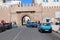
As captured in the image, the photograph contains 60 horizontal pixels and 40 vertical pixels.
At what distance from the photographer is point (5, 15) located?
69.9 meters

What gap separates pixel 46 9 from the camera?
227 feet

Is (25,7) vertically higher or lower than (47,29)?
higher

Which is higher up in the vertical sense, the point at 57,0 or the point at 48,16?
the point at 57,0

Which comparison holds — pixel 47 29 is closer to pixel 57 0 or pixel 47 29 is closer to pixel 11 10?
pixel 11 10

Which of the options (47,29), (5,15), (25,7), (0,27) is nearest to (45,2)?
(25,7)

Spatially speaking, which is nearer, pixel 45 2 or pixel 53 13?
pixel 53 13

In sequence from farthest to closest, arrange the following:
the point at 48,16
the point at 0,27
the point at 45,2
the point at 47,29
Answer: the point at 45,2
the point at 48,16
the point at 0,27
the point at 47,29

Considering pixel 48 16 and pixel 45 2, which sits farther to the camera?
pixel 45 2

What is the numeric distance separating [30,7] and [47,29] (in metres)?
40.4

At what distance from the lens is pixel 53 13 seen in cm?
6894

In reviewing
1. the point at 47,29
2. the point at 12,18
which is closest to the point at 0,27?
the point at 47,29

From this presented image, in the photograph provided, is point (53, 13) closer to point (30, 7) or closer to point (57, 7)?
point (57, 7)

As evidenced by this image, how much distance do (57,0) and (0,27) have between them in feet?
141

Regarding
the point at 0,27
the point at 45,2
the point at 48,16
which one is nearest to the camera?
the point at 0,27
